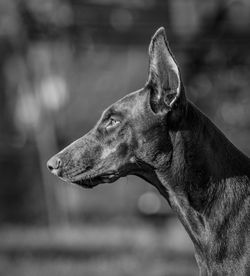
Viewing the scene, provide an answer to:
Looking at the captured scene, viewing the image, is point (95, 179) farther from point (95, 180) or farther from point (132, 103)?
point (132, 103)

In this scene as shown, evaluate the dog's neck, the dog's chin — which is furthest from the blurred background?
the dog's neck

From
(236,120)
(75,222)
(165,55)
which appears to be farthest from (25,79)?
(165,55)

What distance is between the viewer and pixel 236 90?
1527 cm

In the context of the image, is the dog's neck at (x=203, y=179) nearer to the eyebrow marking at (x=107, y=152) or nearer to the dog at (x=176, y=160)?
the dog at (x=176, y=160)

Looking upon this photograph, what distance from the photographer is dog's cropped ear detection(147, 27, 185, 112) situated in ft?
16.9

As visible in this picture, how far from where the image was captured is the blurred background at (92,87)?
46.9ft

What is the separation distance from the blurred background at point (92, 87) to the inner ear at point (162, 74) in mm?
8110

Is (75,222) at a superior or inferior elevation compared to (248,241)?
inferior

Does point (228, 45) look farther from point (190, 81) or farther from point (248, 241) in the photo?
point (248, 241)

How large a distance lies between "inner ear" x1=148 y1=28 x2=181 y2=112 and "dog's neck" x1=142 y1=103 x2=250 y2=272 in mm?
164

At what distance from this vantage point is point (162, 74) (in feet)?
17.2

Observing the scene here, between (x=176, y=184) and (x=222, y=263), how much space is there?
1.87 ft

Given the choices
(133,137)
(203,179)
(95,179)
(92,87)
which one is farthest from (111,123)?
(92,87)

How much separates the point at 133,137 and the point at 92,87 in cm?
1030
